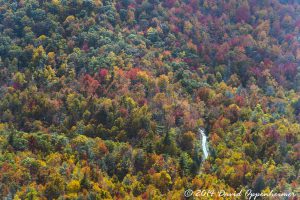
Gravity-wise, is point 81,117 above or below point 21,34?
below

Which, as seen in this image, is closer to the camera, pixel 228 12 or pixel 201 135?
pixel 201 135

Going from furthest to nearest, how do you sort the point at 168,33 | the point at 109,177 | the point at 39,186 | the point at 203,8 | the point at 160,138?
1. the point at 203,8
2. the point at 168,33
3. the point at 160,138
4. the point at 109,177
5. the point at 39,186

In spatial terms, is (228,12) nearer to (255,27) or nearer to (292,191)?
(255,27)

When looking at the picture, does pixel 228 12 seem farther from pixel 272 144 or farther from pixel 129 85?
pixel 272 144

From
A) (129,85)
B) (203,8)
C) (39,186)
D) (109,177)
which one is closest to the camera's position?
(39,186)

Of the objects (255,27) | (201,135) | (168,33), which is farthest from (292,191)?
(255,27)

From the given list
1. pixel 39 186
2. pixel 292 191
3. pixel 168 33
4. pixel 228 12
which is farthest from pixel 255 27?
pixel 39 186
